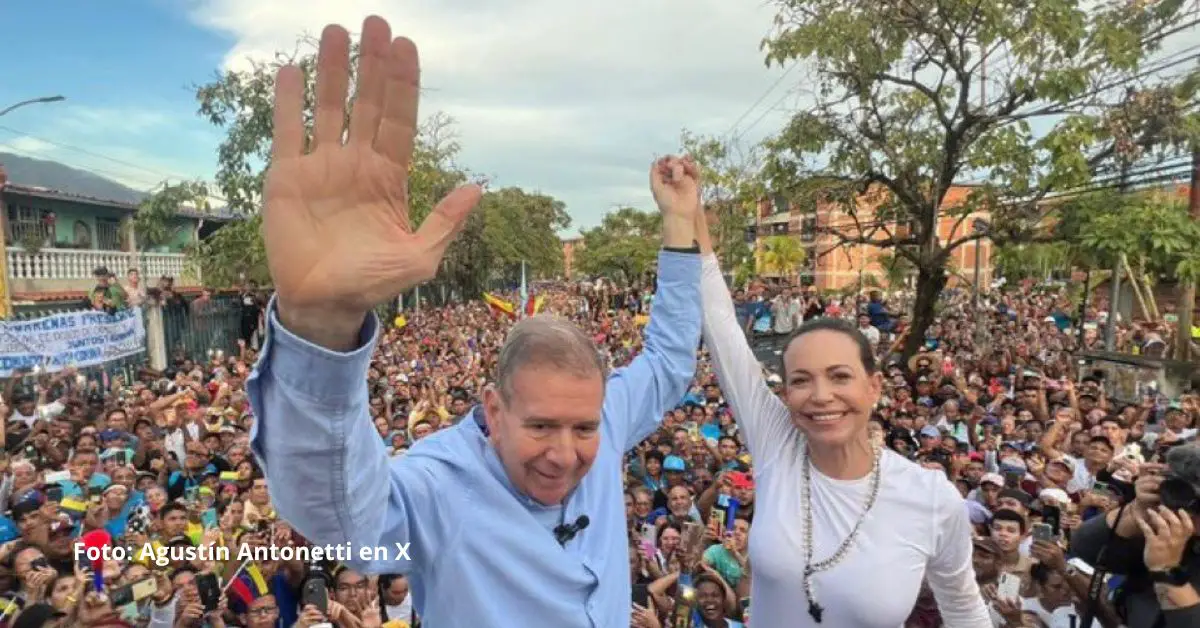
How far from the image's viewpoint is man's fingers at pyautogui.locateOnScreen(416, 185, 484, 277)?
3.32 ft

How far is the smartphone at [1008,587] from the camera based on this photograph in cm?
362

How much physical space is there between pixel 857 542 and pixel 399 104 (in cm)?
136

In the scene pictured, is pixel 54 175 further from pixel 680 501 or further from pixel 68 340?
pixel 680 501

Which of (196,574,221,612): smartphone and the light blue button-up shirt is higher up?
the light blue button-up shirt

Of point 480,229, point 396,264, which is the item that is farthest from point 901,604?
point 480,229

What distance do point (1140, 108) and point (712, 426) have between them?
5.66 metres

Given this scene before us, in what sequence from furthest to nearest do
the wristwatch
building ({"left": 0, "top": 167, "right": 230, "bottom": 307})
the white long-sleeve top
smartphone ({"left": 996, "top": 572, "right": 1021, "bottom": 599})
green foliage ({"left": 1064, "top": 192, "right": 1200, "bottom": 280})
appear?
1. building ({"left": 0, "top": 167, "right": 230, "bottom": 307})
2. green foliage ({"left": 1064, "top": 192, "right": 1200, "bottom": 280})
3. smartphone ({"left": 996, "top": 572, "right": 1021, "bottom": 599})
4. the wristwatch
5. the white long-sleeve top

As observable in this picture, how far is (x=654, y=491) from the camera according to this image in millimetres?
5562

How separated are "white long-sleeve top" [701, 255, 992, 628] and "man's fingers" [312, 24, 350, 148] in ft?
4.35

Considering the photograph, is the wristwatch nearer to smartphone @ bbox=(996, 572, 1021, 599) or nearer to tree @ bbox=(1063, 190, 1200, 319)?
smartphone @ bbox=(996, 572, 1021, 599)

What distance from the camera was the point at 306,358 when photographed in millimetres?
888

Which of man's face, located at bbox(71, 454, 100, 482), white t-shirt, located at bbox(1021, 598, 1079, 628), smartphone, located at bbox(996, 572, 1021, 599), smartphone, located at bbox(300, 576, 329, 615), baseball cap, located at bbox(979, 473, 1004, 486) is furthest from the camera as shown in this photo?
man's face, located at bbox(71, 454, 100, 482)

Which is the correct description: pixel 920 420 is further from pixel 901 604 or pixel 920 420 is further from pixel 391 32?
pixel 391 32

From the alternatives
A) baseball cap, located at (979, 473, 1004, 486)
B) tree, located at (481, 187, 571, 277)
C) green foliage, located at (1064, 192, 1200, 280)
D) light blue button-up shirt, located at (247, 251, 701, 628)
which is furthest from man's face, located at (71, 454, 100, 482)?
tree, located at (481, 187, 571, 277)
